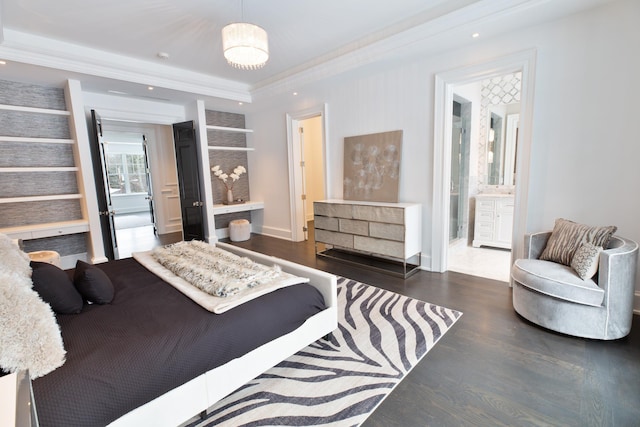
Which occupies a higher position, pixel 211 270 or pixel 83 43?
pixel 83 43

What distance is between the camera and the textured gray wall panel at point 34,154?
12.9ft

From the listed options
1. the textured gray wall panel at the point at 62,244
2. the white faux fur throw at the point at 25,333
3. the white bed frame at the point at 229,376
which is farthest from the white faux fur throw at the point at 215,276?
the textured gray wall panel at the point at 62,244

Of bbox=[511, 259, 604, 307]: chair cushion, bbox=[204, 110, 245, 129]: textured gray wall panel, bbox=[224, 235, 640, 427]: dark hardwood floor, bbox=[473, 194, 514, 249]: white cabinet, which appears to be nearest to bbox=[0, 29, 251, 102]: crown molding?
bbox=[204, 110, 245, 129]: textured gray wall panel

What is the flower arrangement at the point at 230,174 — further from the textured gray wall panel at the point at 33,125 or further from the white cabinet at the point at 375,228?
the white cabinet at the point at 375,228

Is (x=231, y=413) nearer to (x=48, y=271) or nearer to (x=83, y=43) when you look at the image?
(x=48, y=271)

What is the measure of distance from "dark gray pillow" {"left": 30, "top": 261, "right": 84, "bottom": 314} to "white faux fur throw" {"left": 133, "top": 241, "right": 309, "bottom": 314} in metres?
0.55

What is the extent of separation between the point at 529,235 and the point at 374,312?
63.7 inches

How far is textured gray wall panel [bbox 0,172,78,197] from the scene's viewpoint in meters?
3.93

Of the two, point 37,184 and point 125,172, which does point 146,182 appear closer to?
point 37,184

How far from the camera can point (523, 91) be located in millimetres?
2930

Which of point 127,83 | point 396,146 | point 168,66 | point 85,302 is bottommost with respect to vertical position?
point 85,302

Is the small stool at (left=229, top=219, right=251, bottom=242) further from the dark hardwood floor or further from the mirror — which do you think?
the mirror

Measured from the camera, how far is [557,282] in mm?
2291

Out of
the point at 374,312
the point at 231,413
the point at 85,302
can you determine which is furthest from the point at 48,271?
the point at 374,312
